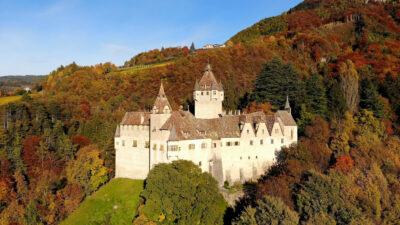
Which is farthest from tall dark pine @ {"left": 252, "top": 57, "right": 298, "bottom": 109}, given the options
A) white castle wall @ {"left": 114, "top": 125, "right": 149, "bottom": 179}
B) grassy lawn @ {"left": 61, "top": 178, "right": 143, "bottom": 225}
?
grassy lawn @ {"left": 61, "top": 178, "right": 143, "bottom": 225}

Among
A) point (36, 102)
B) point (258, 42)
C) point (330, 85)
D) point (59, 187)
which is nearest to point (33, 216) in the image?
point (59, 187)

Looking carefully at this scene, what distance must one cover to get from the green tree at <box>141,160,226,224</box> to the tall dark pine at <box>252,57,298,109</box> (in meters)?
26.2

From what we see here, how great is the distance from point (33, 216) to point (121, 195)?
47.3ft

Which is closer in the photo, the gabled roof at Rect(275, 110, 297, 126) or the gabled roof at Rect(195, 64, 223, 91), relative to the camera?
the gabled roof at Rect(275, 110, 297, 126)

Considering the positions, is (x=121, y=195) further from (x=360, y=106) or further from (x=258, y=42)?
(x=258, y=42)

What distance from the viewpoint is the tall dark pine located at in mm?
59875

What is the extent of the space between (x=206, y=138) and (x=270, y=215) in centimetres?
1461

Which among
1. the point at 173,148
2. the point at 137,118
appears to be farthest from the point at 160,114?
the point at 137,118

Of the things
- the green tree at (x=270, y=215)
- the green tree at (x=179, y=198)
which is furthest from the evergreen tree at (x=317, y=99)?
the green tree at (x=179, y=198)

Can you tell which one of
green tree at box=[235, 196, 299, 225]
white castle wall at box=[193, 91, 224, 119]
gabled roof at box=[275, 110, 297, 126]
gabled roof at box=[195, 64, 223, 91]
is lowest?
green tree at box=[235, 196, 299, 225]

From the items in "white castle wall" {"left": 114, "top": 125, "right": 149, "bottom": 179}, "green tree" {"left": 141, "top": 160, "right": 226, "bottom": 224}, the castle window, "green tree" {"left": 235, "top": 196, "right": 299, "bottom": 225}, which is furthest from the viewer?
"white castle wall" {"left": 114, "top": 125, "right": 149, "bottom": 179}

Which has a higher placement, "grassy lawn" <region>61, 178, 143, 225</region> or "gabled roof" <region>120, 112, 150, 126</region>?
"gabled roof" <region>120, 112, 150, 126</region>

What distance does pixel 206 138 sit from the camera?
4441cm

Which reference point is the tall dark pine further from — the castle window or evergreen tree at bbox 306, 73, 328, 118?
the castle window
